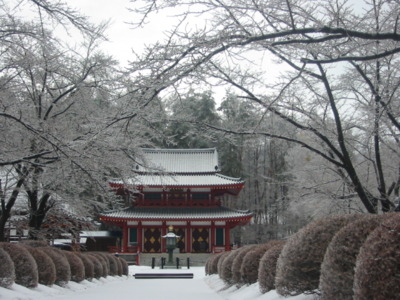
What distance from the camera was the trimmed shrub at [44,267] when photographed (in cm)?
1041

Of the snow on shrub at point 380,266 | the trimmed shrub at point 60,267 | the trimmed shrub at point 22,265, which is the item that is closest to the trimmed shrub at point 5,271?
the trimmed shrub at point 22,265

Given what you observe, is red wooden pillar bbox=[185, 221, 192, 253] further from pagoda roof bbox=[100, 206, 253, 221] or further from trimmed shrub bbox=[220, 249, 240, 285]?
trimmed shrub bbox=[220, 249, 240, 285]

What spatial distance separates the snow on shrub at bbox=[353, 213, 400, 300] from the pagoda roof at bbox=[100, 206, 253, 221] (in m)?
31.2

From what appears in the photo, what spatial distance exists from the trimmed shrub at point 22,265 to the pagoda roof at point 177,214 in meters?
25.5

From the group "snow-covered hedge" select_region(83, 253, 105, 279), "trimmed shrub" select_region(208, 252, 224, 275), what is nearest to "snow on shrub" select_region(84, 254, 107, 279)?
"snow-covered hedge" select_region(83, 253, 105, 279)

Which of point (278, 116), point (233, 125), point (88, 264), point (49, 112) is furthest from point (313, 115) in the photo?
point (88, 264)

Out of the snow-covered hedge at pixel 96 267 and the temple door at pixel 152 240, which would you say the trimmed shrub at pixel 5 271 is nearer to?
the snow-covered hedge at pixel 96 267

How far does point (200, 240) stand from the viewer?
36531 millimetres

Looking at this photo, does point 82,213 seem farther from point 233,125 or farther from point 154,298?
point 233,125

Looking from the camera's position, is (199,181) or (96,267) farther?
(199,181)

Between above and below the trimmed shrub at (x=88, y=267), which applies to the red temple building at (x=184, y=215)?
above

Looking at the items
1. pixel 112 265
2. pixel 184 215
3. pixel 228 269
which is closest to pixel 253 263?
pixel 228 269

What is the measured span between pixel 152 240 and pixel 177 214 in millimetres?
3021

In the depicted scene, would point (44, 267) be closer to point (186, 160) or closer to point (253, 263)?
point (253, 263)
